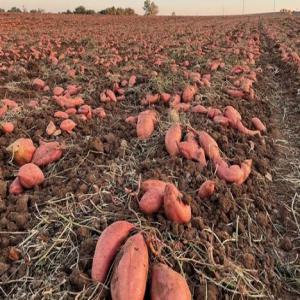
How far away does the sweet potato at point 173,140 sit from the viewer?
12.5ft

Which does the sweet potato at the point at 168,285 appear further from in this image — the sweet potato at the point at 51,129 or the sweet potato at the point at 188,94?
the sweet potato at the point at 188,94

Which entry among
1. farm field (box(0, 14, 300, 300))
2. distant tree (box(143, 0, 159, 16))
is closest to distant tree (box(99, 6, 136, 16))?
distant tree (box(143, 0, 159, 16))

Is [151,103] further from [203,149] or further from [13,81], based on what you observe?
[13,81]

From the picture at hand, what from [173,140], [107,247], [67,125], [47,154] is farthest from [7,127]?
[107,247]

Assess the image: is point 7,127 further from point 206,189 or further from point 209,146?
point 206,189

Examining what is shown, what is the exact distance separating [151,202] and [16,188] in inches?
46.7

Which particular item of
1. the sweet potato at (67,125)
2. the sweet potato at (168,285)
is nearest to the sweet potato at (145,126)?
the sweet potato at (67,125)

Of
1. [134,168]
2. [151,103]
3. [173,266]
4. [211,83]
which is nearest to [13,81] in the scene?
[151,103]

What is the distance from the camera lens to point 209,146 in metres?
3.84

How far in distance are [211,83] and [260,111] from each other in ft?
3.50

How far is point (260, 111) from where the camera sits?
18.6 ft

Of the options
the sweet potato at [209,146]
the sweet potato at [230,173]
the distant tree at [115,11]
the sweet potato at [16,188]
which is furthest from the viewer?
the distant tree at [115,11]

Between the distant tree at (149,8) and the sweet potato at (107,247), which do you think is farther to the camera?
the distant tree at (149,8)

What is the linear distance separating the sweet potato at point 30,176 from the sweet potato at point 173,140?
1.09 m
